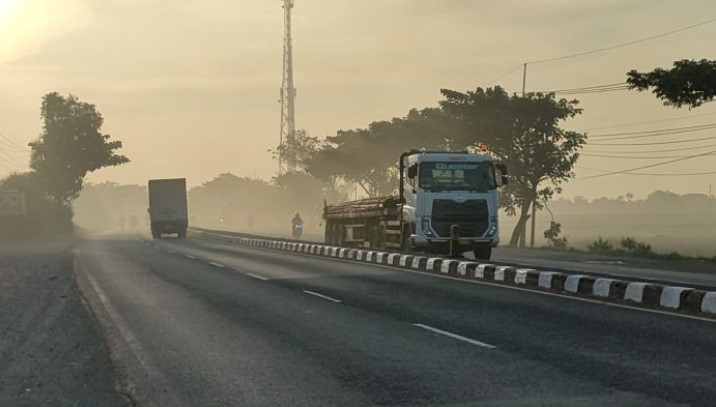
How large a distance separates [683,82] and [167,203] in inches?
1518

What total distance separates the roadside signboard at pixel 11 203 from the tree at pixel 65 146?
14.6 m

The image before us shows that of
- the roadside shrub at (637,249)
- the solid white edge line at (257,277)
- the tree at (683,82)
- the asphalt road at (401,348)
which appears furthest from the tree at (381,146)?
the asphalt road at (401,348)

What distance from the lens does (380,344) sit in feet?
31.5

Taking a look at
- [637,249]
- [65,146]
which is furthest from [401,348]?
[65,146]

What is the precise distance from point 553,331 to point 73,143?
70.6 meters

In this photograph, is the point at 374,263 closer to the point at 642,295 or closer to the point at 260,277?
the point at 260,277

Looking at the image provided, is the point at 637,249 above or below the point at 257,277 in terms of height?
above

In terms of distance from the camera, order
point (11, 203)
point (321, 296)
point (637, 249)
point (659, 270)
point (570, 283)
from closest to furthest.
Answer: point (321, 296), point (570, 283), point (659, 270), point (637, 249), point (11, 203)

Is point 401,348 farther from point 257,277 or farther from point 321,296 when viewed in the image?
point 257,277

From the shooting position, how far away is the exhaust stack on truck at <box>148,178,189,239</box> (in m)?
55.6

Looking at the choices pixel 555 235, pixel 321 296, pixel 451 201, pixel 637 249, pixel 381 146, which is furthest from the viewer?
pixel 381 146

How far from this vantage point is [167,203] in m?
55.9

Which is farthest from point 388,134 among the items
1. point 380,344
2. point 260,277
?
point 380,344

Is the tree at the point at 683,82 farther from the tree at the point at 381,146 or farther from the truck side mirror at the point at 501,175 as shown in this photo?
the tree at the point at 381,146
